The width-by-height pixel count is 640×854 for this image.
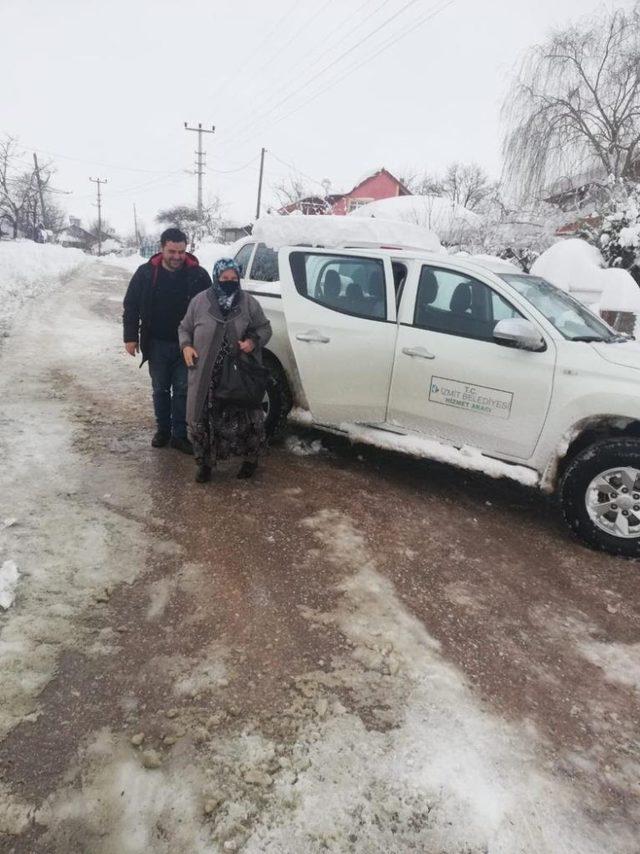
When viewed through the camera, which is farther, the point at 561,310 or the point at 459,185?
the point at 459,185

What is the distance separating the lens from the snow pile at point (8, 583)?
2529 mm

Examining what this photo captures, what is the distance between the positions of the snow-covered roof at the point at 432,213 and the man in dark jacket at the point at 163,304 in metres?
15.2

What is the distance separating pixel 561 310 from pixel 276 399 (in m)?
2.43

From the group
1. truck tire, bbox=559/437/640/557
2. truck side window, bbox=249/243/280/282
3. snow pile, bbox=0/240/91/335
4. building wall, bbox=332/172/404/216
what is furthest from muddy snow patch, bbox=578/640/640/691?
building wall, bbox=332/172/404/216

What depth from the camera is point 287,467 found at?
→ 4.54 meters

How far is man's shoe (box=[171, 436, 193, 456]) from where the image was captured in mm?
4629

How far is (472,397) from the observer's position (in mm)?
3668

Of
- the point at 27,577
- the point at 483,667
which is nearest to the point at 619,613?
the point at 483,667

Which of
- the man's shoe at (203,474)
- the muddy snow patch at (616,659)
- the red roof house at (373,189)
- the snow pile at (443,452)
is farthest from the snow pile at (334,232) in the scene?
the red roof house at (373,189)

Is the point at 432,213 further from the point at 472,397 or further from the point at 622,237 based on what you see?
the point at 472,397

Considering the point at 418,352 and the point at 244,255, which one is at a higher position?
the point at 244,255

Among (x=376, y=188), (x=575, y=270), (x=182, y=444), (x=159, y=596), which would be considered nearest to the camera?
(x=159, y=596)

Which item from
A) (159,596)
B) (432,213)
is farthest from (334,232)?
(432,213)

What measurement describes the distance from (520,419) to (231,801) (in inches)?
108
